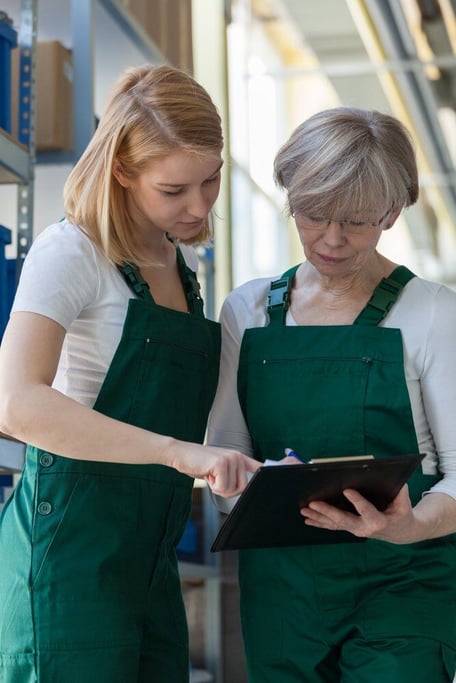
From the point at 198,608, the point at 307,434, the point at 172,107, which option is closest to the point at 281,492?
the point at 307,434

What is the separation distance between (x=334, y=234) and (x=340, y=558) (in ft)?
1.77

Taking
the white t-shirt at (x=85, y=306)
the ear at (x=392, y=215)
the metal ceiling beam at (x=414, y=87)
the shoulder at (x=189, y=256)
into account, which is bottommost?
the white t-shirt at (x=85, y=306)

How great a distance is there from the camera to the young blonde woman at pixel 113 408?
1.45 meters

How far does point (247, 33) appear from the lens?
8.91 meters

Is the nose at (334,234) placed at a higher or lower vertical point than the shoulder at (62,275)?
higher

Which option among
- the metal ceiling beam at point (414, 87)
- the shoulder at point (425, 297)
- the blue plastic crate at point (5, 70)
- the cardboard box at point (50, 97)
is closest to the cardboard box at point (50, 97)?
the cardboard box at point (50, 97)

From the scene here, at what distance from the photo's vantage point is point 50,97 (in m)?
3.00

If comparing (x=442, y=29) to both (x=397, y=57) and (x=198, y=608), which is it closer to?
(x=397, y=57)

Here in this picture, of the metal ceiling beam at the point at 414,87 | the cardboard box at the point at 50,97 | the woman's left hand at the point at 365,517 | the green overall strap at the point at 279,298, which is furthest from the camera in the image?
the metal ceiling beam at the point at 414,87

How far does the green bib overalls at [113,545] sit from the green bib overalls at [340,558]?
17cm

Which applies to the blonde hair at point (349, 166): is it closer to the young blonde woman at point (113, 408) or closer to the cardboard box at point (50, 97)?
the young blonde woman at point (113, 408)

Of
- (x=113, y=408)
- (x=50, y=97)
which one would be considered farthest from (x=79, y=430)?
(x=50, y=97)

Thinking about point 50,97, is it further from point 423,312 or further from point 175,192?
point 423,312

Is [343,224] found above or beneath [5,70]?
beneath
